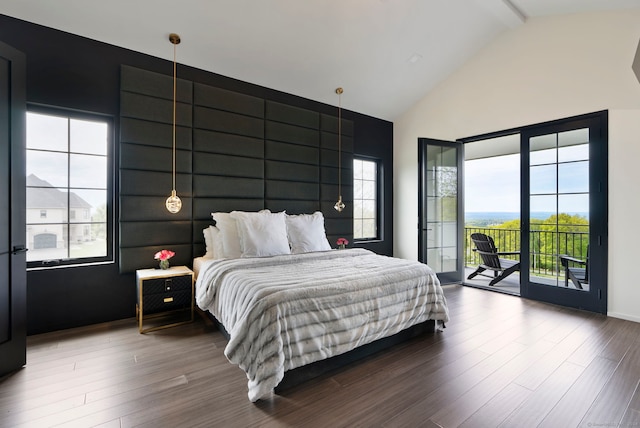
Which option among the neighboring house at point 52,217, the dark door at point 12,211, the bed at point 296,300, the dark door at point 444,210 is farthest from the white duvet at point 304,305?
the dark door at point 444,210

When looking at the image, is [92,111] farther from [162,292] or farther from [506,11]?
[506,11]

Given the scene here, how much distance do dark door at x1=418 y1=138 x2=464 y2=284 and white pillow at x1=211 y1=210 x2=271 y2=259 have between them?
2.77 meters

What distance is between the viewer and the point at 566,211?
3557 millimetres

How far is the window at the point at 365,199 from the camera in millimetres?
5070

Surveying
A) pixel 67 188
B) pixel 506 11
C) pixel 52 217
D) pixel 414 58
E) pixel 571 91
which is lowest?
pixel 52 217

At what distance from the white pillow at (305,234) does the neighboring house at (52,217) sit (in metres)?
2.14

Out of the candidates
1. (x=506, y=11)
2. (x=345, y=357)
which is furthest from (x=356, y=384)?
(x=506, y=11)

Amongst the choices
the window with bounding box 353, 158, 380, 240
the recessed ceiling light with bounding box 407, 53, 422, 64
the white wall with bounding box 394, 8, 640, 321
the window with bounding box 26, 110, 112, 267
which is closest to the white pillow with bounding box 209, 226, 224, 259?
the window with bounding box 26, 110, 112, 267

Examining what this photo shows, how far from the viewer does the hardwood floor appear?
1.62 meters

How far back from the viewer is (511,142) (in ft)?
18.2

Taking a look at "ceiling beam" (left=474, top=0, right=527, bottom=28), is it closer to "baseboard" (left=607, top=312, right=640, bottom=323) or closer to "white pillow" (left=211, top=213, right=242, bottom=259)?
"baseboard" (left=607, top=312, right=640, bottom=323)

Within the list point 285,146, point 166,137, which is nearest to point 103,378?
point 166,137

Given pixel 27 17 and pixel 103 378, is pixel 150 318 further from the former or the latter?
pixel 27 17

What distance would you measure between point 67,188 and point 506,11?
538 centimetres
